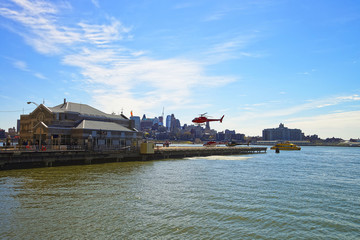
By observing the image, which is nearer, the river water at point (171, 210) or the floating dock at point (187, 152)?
the river water at point (171, 210)

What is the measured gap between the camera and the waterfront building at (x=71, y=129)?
6038 centimetres

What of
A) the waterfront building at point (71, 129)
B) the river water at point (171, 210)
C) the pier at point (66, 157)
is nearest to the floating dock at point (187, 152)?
the pier at point (66, 157)

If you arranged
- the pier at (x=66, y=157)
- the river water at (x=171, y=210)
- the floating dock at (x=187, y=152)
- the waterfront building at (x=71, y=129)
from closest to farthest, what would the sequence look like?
the river water at (x=171, y=210), the pier at (x=66, y=157), the waterfront building at (x=71, y=129), the floating dock at (x=187, y=152)

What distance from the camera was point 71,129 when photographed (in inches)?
2462

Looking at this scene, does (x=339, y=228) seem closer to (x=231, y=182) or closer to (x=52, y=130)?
(x=231, y=182)

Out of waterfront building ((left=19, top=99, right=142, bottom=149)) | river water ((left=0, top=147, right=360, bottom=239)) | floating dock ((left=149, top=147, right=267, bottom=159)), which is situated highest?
waterfront building ((left=19, top=99, right=142, bottom=149))

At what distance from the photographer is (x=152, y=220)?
1925cm

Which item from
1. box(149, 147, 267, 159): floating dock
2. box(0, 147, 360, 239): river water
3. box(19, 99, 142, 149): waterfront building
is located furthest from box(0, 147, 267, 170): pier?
box(0, 147, 360, 239): river water

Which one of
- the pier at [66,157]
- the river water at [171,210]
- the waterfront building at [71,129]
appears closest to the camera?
the river water at [171,210]

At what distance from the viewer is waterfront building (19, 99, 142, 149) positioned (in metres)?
60.4

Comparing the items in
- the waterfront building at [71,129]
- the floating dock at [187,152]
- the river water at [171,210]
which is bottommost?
the river water at [171,210]

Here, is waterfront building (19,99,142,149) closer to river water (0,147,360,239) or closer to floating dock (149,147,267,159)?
floating dock (149,147,267,159)

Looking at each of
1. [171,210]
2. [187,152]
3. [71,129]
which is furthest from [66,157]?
[187,152]

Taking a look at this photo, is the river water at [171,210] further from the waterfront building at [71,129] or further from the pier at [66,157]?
the waterfront building at [71,129]
